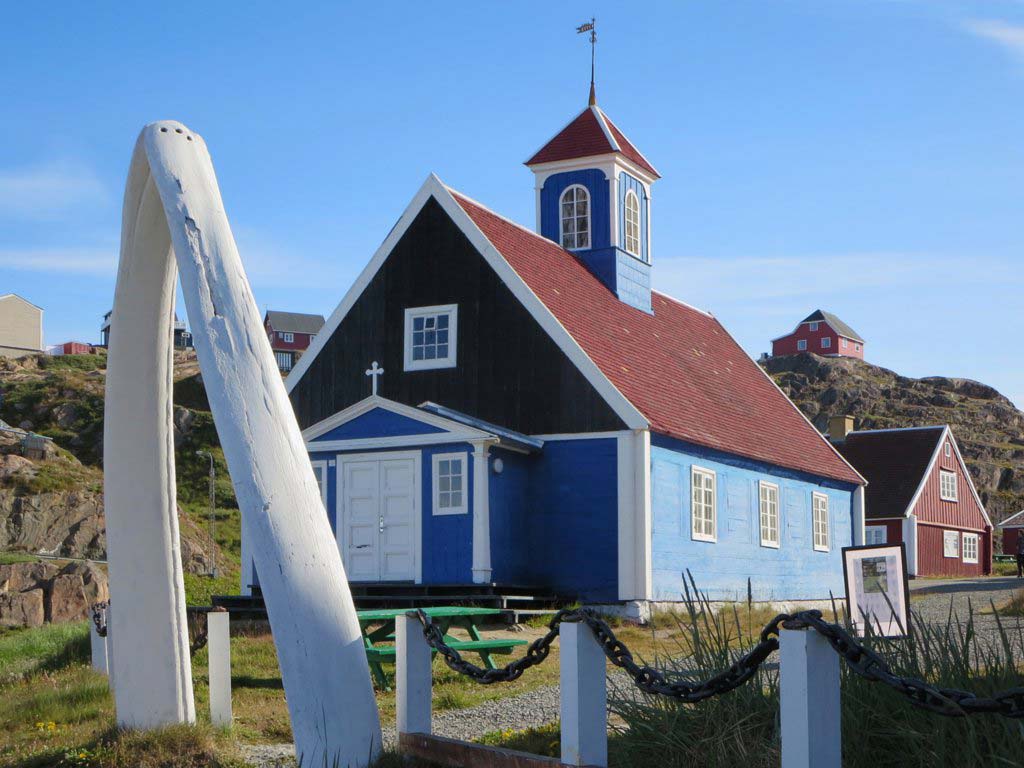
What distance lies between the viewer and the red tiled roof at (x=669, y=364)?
2156cm

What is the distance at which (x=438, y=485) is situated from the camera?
785 inches

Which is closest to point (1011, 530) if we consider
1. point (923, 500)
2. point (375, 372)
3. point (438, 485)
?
point (923, 500)

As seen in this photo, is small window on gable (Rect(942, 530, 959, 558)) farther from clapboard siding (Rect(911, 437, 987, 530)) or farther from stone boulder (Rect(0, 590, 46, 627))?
stone boulder (Rect(0, 590, 46, 627))

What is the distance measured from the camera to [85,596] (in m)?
21.0

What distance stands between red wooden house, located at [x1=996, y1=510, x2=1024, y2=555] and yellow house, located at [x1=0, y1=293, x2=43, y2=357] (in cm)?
6094

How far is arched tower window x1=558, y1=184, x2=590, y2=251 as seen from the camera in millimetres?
25219

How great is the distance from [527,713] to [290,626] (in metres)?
3.62

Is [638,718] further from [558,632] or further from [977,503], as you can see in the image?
[977,503]

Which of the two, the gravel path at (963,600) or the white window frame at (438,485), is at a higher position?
the white window frame at (438,485)

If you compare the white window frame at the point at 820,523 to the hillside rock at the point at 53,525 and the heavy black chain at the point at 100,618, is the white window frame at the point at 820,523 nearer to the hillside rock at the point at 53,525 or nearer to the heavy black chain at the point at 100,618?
the hillside rock at the point at 53,525

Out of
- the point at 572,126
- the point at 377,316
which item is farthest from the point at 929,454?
the point at 377,316

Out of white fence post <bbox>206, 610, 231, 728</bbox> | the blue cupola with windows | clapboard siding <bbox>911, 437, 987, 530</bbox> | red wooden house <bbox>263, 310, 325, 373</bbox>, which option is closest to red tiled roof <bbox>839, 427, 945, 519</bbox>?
clapboard siding <bbox>911, 437, 987, 530</bbox>

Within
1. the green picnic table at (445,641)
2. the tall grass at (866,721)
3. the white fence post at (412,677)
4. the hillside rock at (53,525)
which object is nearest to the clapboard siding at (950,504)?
the hillside rock at (53,525)

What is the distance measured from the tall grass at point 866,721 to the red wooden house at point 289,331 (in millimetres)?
85817
